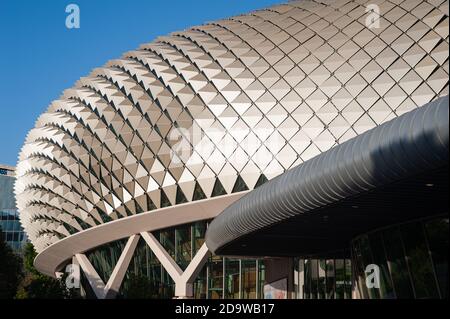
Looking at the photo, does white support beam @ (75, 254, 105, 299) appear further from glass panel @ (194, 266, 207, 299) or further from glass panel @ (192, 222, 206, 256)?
glass panel @ (192, 222, 206, 256)

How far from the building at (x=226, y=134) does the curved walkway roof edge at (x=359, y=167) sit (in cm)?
357

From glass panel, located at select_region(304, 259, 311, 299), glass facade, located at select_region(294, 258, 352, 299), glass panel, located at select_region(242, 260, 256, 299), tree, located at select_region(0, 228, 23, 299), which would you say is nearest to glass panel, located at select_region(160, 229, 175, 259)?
glass panel, located at select_region(242, 260, 256, 299)

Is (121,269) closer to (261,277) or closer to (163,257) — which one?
(163,257)

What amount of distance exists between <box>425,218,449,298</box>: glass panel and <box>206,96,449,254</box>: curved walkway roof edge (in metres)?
3.32

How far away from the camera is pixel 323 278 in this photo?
29.8 metres

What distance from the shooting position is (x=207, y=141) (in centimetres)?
3678

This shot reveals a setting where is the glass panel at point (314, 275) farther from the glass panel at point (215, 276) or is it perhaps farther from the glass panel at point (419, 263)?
the glass panel at point (419, 263)

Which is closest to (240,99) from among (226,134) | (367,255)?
→ (226,134)

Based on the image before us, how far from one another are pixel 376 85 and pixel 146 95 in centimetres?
1558

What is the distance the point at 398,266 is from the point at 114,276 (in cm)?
2823

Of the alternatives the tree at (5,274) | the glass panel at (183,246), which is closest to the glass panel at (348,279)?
the glass panel at (183,246)
